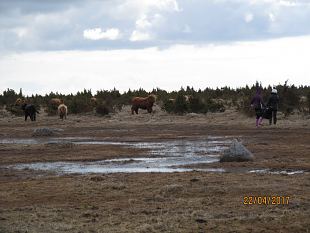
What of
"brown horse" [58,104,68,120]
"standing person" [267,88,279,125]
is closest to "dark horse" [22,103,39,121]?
"brown horse" [58,104,68,120]

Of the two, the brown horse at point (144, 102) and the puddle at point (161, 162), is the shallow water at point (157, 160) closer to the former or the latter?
the puddle at point (161, 162)

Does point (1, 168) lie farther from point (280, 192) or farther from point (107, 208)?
point (280, 192)

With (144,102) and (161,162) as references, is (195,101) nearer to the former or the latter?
(144,102)

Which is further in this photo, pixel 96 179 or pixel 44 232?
pixel 96 179

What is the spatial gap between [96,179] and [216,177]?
227 centimetres

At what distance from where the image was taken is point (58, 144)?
21.7 m

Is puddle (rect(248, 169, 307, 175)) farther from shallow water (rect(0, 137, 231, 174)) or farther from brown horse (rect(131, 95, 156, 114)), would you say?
brown horse (rect(131, 95, 156, 114))

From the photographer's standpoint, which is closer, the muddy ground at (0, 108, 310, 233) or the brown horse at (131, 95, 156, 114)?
the muddy ground at (0, 108, 310, 233)

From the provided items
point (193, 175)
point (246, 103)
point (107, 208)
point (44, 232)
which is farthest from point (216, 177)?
point (246, 103)

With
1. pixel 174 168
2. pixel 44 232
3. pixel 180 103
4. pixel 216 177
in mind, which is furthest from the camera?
pixel 180 103
